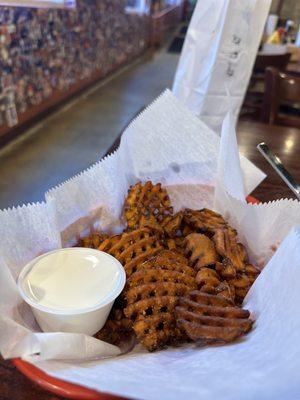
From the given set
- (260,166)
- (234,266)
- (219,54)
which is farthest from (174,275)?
(219,54)

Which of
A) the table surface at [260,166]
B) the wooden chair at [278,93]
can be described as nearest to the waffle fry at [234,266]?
the table surface at [260,166]

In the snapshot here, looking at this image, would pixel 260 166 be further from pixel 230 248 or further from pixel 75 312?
pixel 75 312

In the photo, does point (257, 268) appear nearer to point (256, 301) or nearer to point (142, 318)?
point (256, 301)

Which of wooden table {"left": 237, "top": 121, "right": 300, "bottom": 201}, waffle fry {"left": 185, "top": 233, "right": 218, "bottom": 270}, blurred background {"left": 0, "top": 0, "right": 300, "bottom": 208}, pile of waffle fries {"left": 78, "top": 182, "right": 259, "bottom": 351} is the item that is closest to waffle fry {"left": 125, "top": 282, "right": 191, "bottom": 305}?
pile of waffle fries {"left": 78, "top": 182, "right": 259, "bottom": 351}

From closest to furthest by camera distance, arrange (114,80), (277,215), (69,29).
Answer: (277,215) < (69,29) < (114,80)

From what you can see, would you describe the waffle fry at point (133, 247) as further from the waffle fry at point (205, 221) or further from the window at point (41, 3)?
the window at point (41, 3)

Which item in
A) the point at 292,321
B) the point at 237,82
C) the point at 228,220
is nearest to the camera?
the point at 292,321

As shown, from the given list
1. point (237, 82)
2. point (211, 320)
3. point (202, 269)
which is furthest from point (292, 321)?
point (237, 82)
